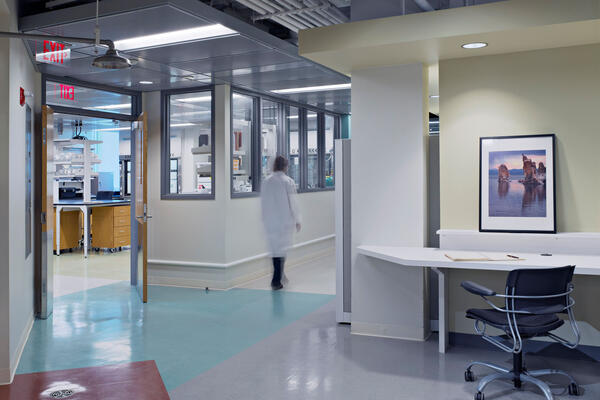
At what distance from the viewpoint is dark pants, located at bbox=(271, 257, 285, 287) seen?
700 cm

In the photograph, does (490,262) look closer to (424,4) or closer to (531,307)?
(531,307)

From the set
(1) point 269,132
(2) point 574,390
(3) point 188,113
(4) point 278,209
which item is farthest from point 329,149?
(2) point 574,390

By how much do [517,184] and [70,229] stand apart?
8252 millimetres

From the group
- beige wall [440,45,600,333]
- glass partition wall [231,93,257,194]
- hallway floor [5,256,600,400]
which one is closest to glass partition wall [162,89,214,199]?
glass partition wall [231,93,257,194]

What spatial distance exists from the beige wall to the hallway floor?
2.29 ft

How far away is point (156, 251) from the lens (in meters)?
7.29

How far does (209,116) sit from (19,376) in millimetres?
4239

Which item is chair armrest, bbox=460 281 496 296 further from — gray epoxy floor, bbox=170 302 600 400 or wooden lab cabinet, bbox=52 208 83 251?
wooden lab cabinet, bbox=52 208 83 251

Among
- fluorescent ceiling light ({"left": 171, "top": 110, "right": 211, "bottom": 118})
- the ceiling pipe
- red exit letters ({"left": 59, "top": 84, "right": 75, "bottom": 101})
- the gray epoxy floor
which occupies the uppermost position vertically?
the ceiling pipe

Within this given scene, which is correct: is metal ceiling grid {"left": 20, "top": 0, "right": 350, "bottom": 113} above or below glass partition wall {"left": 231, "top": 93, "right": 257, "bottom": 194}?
above

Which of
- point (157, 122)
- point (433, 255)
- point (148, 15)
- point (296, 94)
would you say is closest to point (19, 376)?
point (148, 15)

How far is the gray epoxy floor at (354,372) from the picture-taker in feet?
11.5

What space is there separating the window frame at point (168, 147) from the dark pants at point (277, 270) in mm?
1147

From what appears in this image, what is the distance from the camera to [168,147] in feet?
23.8
